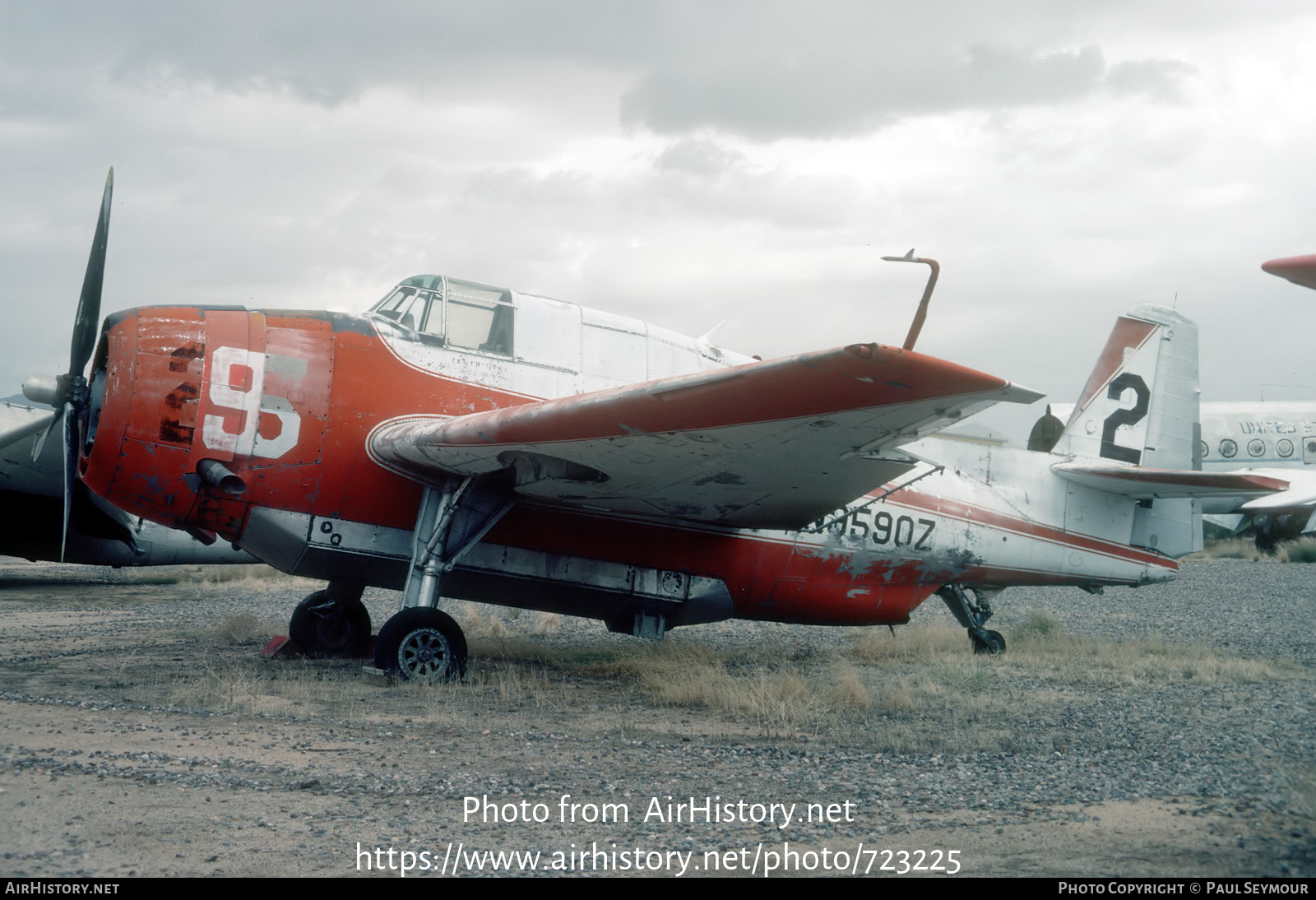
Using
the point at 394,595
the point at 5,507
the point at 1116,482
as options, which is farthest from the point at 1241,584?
the point at 5,507

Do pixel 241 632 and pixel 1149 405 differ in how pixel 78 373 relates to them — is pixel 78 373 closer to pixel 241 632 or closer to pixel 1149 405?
pixel 241 632

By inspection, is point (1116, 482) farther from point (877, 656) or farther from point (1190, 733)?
point (1190, 733)

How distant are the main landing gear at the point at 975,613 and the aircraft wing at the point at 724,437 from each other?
261 cm

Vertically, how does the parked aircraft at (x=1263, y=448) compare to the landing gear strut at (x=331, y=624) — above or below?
above

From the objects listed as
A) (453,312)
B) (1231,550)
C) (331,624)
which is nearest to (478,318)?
(453,312)

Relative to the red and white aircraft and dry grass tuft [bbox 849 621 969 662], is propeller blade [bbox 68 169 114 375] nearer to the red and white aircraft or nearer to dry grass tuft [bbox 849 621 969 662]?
the red and white aircraft

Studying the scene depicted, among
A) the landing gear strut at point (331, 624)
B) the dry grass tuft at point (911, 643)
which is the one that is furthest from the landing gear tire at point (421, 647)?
the dry grass tuft at point (911, 643)

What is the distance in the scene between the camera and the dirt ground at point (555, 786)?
3.48m

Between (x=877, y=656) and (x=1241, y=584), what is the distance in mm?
13388

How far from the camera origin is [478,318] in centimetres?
799

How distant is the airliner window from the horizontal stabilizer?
6226 millimetres

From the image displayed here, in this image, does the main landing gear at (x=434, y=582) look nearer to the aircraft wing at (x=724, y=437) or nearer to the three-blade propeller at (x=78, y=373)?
the aircraft wing at (x=724, y=437)

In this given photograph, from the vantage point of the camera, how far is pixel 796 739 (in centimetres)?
590

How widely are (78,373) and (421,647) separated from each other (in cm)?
347
